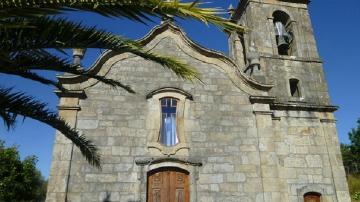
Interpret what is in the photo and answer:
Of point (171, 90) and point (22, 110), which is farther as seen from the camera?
point (171, 90)

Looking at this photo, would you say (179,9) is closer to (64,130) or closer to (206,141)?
(64,130)

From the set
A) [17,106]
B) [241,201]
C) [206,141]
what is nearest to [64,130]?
[17,106]

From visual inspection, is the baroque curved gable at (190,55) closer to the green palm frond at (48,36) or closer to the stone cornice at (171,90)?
the stone cornice at (171,90)

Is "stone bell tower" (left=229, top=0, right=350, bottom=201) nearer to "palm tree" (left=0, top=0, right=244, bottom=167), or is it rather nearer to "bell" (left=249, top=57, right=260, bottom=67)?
"bell" (left=249, top=57, right=260, bottom=67)

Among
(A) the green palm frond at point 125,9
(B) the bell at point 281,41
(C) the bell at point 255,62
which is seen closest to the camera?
(A) the green palm frond at point 125,9

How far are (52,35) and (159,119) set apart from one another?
23.8 ft

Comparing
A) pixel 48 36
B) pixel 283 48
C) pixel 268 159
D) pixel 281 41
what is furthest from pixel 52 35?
pixel 283 48

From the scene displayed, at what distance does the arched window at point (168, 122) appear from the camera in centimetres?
1144

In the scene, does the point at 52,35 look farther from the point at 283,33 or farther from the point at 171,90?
the point at 283,33

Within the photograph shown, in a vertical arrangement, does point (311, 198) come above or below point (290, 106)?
below

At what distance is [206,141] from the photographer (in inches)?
453

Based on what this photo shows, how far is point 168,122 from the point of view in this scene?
38.5ft

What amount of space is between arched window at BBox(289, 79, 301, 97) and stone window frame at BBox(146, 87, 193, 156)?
509cm

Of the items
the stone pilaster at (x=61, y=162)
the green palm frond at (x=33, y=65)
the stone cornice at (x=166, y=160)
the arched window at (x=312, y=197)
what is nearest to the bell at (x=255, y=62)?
the stone cornice at (x=166, y=160)
